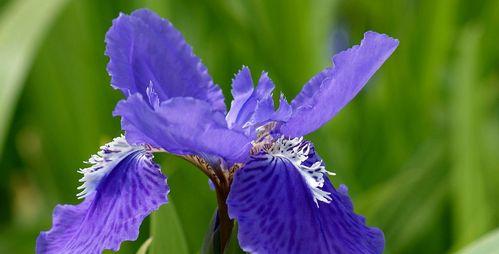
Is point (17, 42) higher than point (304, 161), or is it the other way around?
point (17, 42)

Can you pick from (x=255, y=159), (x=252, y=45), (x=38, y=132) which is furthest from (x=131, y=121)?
(x=38, y=132)

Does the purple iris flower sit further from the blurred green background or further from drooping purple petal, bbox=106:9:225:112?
the blurred green background

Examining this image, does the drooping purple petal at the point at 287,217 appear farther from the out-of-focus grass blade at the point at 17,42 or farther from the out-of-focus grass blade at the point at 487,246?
the out-of-focus grass blade at the point at 17,42

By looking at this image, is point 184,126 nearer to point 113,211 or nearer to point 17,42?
point 113,211

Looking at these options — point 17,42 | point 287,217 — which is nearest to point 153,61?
point 287,217

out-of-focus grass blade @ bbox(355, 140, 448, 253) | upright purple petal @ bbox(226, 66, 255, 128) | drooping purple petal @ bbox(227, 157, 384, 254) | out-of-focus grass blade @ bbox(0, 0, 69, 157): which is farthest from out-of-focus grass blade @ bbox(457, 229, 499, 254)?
out-of-focus grass blade @ bbox(0, 0, 69, 157)

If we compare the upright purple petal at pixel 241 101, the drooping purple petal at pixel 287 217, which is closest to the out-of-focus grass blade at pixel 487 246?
the drooping purple petal at pixel 287 217
